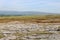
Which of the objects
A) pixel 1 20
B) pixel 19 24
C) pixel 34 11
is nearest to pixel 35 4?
pixel 34 11

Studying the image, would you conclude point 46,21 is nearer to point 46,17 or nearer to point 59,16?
point 46,17

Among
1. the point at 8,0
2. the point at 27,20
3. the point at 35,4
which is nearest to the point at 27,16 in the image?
the point at 27,20

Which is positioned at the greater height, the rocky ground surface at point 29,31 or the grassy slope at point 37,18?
the grassy slope at point 37,18

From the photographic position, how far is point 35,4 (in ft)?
7.35

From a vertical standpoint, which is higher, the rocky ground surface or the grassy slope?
the grassy slope

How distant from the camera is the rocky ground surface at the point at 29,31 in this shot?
2107mm

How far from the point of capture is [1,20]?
7.11 ft

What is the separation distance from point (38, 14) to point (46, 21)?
0.58 ft

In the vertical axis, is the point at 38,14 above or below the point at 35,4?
below

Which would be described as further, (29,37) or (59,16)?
(59,16)

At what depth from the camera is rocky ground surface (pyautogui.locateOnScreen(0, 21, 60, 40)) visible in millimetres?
2107

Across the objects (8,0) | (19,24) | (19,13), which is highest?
(8,0)

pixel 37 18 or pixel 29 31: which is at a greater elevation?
pixel 37 18

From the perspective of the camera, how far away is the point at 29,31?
7.04 ft
